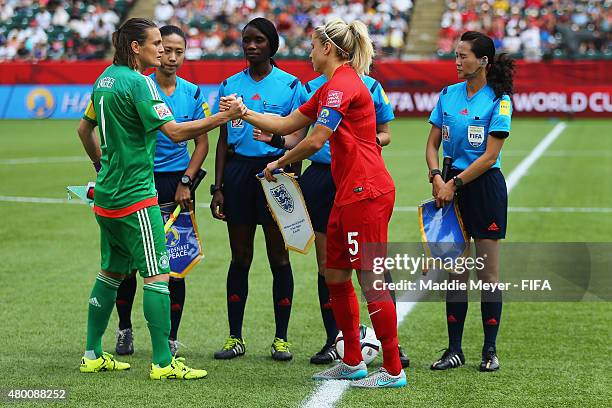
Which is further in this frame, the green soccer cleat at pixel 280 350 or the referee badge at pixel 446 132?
the green soccer cleat at pixel 280 350

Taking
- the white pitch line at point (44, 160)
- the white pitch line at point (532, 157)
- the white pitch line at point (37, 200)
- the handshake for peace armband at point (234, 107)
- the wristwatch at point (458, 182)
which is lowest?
the white pitch line at point (37, 200)

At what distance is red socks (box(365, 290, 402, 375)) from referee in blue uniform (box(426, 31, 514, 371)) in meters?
0.63

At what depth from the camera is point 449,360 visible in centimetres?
668

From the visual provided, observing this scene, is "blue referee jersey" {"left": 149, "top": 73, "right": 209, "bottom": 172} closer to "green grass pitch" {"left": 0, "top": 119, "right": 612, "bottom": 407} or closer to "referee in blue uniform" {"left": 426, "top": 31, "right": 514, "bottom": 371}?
"green grass pitch" {"left": 0, "top": 119, "right": 612, "bottom": 407}

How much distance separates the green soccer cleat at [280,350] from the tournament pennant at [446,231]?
123 cm

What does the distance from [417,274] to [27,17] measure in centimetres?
2983

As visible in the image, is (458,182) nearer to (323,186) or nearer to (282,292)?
(323,186)

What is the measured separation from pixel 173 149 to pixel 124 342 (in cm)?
Result: 141

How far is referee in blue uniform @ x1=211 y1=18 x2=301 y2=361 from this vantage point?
698 cm

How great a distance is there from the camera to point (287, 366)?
6785 millimetres

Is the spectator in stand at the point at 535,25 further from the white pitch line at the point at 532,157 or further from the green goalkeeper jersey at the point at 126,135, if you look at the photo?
the green goalkeeper jersey at the point at 126,135

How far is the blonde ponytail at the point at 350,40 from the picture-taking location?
19.8 feet

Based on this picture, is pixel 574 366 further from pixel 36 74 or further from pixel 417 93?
pixel 36 74

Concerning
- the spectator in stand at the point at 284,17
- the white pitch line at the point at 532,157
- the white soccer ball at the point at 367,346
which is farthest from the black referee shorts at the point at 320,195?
the spectator in stand at the point at 284,17
